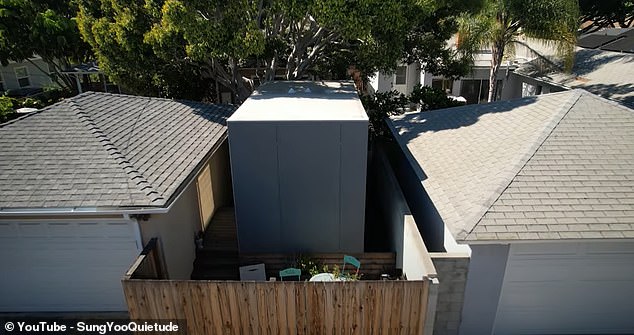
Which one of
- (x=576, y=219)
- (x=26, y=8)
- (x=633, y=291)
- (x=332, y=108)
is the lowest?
(x=633, y=291)

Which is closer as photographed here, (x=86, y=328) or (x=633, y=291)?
(x=633, y=291)

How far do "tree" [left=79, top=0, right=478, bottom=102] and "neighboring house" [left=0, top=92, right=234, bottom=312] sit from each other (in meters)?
3.56

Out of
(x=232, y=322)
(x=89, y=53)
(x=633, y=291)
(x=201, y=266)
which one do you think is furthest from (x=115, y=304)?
(x=89, y=53)

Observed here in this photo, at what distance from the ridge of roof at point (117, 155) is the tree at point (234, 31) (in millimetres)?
3562

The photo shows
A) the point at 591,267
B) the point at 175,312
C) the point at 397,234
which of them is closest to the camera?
the point at 175,312

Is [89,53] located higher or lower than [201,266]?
higher

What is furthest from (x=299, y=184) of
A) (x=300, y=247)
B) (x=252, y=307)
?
(x=252, y=307)

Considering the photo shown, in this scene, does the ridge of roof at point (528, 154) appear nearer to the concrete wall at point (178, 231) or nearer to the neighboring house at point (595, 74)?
the concrete wall at point (178, 231)

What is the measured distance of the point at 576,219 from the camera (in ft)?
21.9

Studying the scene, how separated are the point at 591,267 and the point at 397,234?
380cm

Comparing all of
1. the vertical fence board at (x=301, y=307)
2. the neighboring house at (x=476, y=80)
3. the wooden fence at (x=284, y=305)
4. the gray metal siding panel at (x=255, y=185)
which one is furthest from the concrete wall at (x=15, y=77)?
the vertical fence board at (x=301, y=307)

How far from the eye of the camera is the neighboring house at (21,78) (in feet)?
106

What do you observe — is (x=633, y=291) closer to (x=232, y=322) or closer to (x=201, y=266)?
(x=232, y=322)

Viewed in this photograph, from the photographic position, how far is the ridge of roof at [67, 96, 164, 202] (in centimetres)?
739
